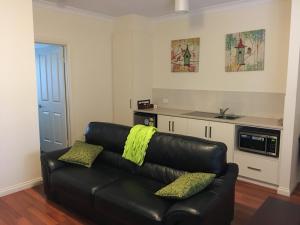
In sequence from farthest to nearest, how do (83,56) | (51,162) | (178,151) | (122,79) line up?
(122,79) < (83,56) < (51,162) < (178,151)

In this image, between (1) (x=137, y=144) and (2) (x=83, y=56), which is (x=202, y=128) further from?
(2) (x=83, y=56)

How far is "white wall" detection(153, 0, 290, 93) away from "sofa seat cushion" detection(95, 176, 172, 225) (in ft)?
7.58

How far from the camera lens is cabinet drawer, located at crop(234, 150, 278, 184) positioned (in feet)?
10.7

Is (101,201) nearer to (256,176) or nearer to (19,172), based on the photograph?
(19,172)

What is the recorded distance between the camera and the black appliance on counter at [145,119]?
14.6 ft

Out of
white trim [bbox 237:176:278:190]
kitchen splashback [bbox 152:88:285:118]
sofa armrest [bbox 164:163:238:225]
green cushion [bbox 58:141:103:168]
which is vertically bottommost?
white trim [bbox 237:176:278:190]

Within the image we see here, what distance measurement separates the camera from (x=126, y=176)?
8.79 feet

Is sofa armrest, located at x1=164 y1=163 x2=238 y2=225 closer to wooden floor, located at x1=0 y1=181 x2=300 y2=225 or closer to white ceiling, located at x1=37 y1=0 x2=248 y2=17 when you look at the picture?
wooden floor, located at x1=0 y1=181 x2=300 y2=225

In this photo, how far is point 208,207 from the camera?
1.86 meters

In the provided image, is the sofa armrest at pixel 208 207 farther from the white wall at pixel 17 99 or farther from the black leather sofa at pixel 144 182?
the white wall at pixel 17 99

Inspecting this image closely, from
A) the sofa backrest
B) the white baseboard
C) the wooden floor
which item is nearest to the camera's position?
the sofa backrest

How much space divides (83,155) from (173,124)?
171 cm

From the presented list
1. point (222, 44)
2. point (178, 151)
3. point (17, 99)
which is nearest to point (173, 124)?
point (222, 44)

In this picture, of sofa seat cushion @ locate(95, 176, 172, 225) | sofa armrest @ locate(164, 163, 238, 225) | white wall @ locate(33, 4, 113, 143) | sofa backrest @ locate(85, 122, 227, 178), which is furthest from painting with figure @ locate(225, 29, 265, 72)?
sofa seat cushion @ locate(95, 176, 172, 225)
